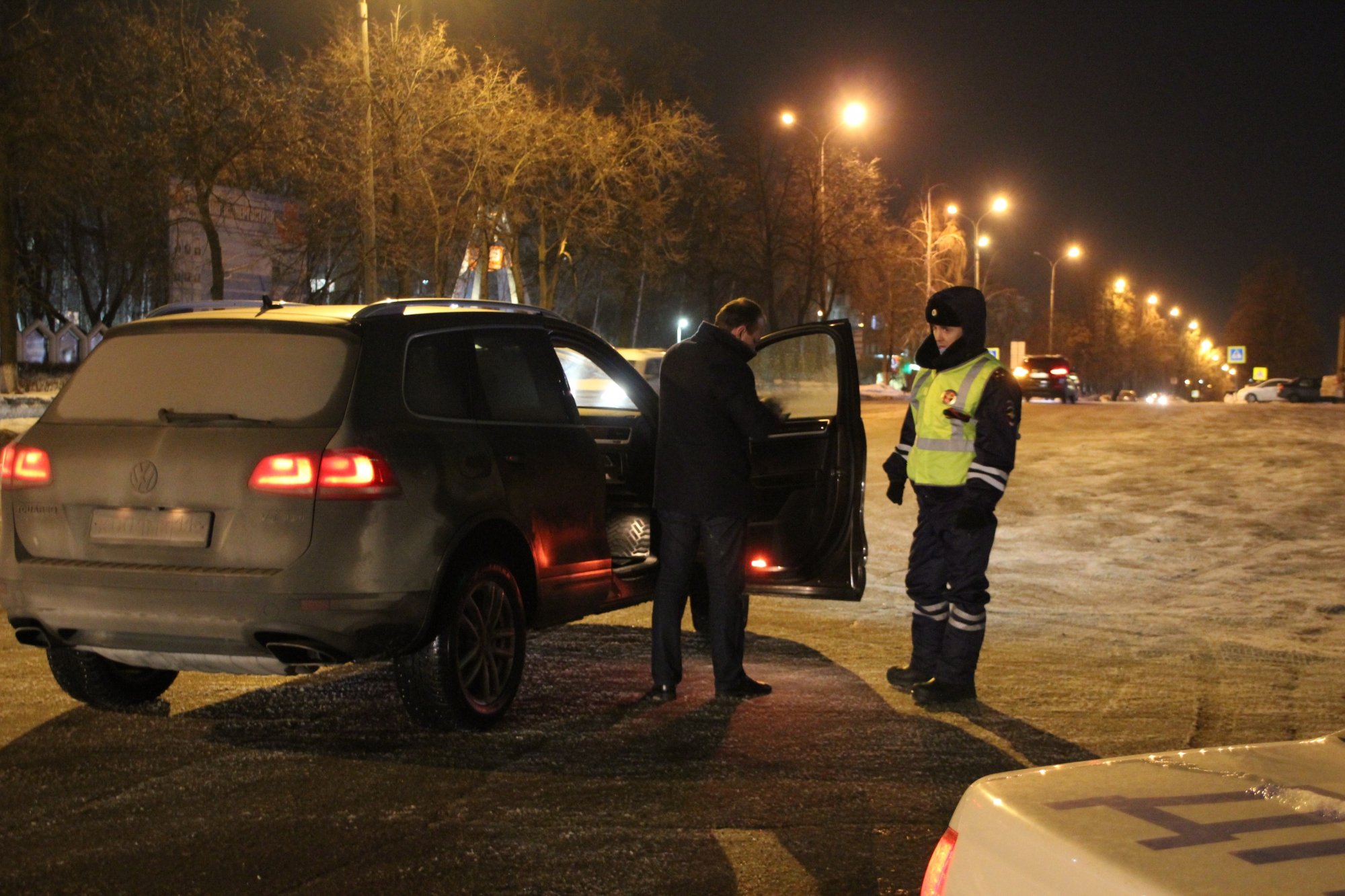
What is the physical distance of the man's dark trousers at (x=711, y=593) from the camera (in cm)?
665

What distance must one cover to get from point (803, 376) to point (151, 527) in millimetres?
3984

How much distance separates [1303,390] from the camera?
64938 mm

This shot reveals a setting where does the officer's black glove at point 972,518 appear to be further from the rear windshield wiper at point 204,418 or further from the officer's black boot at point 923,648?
the rear windshield wiper at point 204,418

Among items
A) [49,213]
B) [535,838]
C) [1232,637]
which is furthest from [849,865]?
[49,213]

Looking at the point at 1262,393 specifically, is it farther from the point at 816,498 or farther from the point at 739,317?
the point at 739,317

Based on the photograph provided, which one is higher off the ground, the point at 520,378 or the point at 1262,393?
the point at 520,378

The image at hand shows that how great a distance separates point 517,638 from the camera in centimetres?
620

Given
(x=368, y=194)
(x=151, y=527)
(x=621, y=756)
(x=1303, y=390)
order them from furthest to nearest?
(x=1303, y=390) < (x=368, y=194) < (x=621, y=756) < (x=151, y=527)

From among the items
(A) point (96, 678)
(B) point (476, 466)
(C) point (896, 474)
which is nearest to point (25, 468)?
(A) point (96, 678)

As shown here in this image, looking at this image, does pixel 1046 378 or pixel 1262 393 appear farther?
pixel 1262 393

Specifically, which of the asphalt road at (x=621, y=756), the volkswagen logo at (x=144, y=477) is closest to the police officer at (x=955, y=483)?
the asphalt road at (x=621, y=756)

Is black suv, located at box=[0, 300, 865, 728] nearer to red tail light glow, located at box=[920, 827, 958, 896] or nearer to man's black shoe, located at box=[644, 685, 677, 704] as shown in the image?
man's black shoe, located at box=[644, 685, 677, 704]

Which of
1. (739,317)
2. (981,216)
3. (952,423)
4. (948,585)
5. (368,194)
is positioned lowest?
(948,585)

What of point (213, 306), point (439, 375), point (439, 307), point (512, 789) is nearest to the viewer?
point (512, 789)
